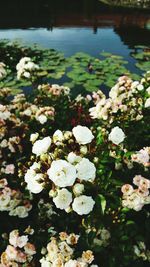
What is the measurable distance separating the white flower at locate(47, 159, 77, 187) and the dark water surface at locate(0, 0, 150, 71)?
624cm

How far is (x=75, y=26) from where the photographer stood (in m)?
11.4

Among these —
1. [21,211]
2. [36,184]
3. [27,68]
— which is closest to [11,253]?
[21,211]

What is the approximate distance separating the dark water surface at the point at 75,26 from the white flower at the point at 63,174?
→ 6.24 meters

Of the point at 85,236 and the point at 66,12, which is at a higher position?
the point at 85,236

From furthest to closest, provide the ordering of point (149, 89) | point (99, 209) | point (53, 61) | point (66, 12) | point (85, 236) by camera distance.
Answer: point (66, 12), point (53, 61), point (149, 89), point (85, 236), point (99, 209)

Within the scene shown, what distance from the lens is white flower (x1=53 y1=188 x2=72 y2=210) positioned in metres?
2.10

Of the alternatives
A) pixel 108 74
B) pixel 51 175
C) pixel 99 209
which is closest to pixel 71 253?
pixel 99 209

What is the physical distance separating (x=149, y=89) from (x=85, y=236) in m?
1.46

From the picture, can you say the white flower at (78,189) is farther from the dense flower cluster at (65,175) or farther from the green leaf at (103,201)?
the green leaf at (103,201)

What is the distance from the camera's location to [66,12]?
13.1 metres

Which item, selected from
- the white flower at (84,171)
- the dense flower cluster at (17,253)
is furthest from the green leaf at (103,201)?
the dense flower cluster at (17,253)

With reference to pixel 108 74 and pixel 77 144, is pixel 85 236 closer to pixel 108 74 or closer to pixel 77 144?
pixel 77 144

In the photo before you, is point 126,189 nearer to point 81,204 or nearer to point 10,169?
point 81,204

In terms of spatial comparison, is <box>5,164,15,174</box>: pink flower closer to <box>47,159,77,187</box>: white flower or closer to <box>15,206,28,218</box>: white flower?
<box>15,206,28,218</box>: white flower
